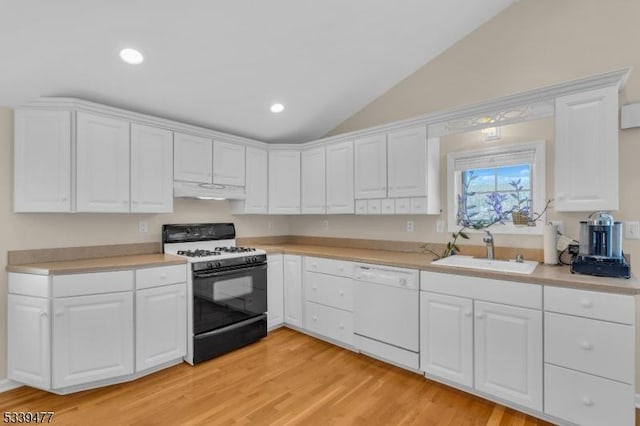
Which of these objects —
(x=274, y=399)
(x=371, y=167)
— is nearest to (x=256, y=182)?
(x=371, y=167)

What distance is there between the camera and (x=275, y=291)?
3652 millimetres

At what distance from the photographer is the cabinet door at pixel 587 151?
6.92ft

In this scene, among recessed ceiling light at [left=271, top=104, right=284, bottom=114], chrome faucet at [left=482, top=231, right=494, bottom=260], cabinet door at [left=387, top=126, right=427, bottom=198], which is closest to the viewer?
chrome faucet at [left=482, top=231, right=494, bottom=260]

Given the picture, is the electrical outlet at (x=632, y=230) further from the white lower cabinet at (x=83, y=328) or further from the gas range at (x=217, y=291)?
the white lower cabinet at (x=83, y=328)

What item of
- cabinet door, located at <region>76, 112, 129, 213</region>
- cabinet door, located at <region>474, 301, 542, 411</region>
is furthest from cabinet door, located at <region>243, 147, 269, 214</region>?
cabinet door, located at <region>474, 301, 542, 411</region>

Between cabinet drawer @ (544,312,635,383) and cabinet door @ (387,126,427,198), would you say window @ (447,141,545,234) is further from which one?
cabinet drawer @ (544,312,635,383)

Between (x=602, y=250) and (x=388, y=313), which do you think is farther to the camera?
(x=388, y=313)

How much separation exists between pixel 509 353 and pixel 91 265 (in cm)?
315

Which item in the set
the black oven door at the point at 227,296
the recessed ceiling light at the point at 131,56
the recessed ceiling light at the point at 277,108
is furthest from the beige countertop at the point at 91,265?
the recessed ceiling light at the point at 277,108

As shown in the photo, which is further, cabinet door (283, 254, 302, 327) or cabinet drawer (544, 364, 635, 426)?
cabinet door (283, 254, 302, 327)

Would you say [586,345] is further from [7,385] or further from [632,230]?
[7,385]

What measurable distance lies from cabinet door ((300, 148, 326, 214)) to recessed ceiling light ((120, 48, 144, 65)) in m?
2.05

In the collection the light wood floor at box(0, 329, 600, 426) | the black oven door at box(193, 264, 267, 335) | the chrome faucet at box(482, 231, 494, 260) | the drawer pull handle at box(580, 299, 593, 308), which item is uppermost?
the chrome faucet at box(482, 231, 494, 260)

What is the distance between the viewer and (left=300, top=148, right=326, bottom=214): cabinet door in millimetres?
3875
